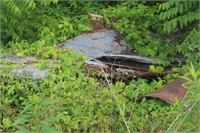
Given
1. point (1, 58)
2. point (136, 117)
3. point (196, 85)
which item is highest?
point (196, 85)

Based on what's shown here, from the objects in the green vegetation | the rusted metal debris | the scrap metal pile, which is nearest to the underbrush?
the green vegetation

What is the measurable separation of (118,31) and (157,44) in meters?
0.56

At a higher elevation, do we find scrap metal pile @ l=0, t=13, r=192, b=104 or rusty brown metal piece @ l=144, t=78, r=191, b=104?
scrap metal pile @ l=0, t=13, r=192, b=104

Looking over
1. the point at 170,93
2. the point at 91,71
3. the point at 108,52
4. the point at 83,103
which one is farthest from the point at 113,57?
the point at 83,103

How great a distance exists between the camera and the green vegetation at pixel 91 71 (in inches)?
152

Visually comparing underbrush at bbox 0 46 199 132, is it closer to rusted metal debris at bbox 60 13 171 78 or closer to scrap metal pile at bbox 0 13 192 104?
scrap metal pile at bbox 0 13 192 104

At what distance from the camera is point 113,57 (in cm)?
525

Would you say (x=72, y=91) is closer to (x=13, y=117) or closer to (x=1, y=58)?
(x=13, y=117)

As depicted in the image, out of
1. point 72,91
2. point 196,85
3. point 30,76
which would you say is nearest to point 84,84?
point 72,91

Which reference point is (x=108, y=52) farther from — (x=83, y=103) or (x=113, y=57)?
(x=83, y=103)

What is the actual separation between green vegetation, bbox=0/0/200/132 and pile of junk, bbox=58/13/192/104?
0.30 feet

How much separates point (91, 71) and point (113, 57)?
0.47m

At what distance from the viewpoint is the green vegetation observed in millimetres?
3865

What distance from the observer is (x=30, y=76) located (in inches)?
183
